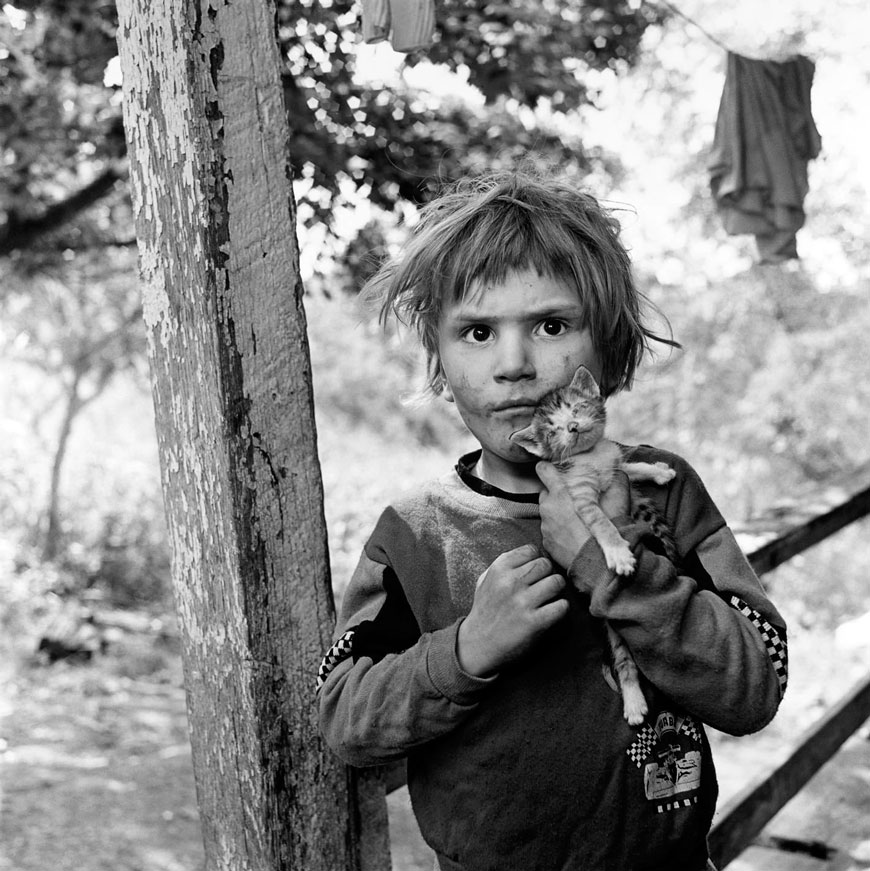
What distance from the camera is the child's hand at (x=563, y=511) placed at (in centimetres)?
133

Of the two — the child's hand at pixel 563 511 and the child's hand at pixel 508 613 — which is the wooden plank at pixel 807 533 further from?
the child's hand at pixel 508 613

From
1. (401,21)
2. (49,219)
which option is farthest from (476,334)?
(49,219)

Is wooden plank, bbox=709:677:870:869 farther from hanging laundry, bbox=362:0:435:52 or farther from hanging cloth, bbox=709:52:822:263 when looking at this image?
hanging laundry, bbox=362:0:435:52

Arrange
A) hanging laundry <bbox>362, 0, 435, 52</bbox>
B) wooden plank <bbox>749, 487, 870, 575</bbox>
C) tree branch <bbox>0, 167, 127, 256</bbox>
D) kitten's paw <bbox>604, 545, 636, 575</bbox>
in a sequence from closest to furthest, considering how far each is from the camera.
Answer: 1. kitten's paw <bbox>604, 545, 636, 575</bbox>
2. hanging laundry <bbox>362, 0, 435, 52</bbox>
3. wooden plank <bbox>749, 487, 870, 575</bbox>
4. tree branch <bbox>0, 167, 127, 256</bbox>

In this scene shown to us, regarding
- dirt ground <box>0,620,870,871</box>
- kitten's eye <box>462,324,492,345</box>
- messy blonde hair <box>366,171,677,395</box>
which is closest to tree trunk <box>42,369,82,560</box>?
dirt ground <box>0,620,870,871</box>

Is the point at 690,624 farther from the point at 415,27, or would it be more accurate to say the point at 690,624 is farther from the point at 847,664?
the point at 847,664

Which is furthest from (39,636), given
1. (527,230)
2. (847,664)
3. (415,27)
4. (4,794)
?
(527,230)

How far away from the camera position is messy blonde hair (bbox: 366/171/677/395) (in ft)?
4.76

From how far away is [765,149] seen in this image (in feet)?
12.4

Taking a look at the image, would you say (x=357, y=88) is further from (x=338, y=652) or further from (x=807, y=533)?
(x=338, y=652)

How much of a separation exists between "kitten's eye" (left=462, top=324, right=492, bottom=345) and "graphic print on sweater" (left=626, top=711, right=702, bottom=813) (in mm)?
539

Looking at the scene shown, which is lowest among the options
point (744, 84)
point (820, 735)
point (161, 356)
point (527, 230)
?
point (820, 735)

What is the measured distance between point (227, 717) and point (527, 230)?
31.9 inches

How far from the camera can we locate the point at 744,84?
12.2 feet
